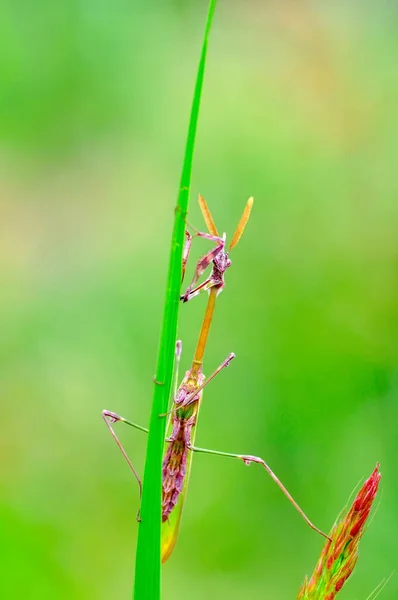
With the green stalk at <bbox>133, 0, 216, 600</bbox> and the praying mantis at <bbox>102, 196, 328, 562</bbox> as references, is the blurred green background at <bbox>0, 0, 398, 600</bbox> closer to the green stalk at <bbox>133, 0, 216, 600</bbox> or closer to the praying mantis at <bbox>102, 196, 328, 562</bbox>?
the praying mantis at <bbox>102, 196, 328, 562</bbox>

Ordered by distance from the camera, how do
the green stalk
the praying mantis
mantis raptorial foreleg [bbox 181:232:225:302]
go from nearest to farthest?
the green stalk
mantis raptorial foreleg [bbox 181:232:225:302]
the praying mantis

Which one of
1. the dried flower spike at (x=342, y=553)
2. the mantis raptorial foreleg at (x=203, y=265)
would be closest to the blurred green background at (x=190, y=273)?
the mantis raptorial foreleg at (x=203, y=265)

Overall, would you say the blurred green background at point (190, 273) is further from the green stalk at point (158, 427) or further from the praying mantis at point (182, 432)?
the green stalk at point (158, 427)

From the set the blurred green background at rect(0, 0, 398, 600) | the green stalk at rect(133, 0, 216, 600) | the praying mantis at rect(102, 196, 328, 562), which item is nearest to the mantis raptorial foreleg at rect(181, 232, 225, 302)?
the praying mantis at rect(102, 196, 328, 562)

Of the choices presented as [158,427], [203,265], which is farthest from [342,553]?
[203,265]

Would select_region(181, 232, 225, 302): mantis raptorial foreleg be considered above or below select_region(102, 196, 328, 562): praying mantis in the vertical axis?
above

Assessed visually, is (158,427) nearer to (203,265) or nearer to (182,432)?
(203,265)
